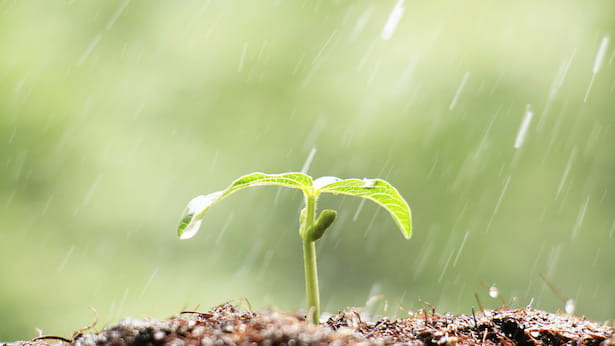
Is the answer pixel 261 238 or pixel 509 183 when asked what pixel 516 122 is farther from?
pixel 261 238

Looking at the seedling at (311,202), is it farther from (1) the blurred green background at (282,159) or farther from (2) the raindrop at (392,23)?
(2) the raindrop at (392,23)

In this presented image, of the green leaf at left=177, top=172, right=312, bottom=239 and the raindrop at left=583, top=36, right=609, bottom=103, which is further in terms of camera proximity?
the raindrop at left=583, top=36, right=609, bottom=103

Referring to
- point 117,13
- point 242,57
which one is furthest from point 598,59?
point 117,13

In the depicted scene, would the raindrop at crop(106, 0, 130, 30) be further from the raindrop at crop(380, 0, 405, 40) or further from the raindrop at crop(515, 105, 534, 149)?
the raindrop at crop(515, 105, 534, 149)

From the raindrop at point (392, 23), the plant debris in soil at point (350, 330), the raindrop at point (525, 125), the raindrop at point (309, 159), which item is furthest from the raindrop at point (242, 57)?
the plant debris in soil at point (350, 330)

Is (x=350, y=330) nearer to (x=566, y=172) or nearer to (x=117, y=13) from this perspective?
(x=566, y=172)

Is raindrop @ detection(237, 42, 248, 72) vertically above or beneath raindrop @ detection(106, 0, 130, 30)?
beneath

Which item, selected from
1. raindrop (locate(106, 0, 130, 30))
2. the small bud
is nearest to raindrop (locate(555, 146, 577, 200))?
raindrop (locate(106, 0, 130, 30))

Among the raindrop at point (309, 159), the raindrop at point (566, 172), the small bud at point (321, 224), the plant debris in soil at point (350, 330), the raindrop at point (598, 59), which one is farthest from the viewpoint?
the raindrop at point (598, 59)
